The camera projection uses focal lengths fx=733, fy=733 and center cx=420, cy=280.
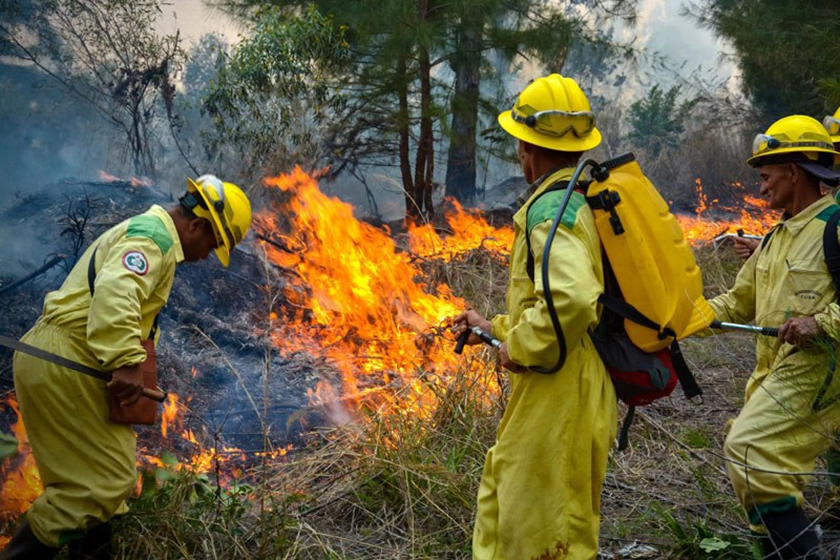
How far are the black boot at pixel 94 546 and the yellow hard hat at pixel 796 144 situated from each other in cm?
359

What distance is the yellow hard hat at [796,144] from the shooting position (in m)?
3.65

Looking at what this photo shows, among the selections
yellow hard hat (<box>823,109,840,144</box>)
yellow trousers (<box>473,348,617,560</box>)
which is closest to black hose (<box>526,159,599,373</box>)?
yellow trousers (<box>473,348,617,560</box>)

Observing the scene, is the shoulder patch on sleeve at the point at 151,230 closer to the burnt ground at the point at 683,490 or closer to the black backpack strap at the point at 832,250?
the burnt ground at the point at 683,490

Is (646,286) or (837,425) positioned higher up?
(646,286)

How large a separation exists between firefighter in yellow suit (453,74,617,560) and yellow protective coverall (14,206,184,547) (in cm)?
156

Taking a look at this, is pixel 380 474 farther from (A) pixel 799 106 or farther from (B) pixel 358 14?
(A) pixel 799 106

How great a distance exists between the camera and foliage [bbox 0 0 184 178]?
733 cm

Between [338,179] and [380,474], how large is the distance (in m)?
9.03

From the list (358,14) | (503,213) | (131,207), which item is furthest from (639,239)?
(503,213)

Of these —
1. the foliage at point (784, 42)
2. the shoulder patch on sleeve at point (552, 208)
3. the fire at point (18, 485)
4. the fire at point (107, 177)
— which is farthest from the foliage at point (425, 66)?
the shoulder patch on sleeve at point (552, 208)

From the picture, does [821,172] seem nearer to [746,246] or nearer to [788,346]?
[746,246]

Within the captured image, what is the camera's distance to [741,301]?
152 inches

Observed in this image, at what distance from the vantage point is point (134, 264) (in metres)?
3.09

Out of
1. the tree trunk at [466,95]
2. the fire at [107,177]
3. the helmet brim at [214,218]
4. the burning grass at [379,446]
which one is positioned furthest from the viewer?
the tree trunk at [466,95]
